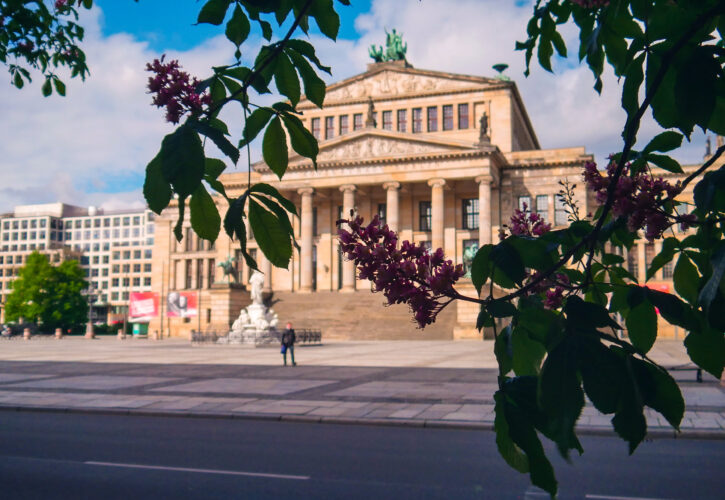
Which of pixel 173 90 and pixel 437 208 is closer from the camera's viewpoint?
pixel 173 90

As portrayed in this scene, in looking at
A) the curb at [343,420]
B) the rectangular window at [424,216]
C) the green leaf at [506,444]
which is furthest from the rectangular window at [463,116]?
the green leaf at [506,444]

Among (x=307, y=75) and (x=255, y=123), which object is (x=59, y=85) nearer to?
(x=307, y=75)

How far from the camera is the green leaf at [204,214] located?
6.09 ft

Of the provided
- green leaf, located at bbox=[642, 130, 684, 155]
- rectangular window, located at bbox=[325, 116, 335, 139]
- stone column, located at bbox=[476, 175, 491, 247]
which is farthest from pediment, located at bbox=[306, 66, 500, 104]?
green leaf, located at bbox=[642, 130, 684, 155]

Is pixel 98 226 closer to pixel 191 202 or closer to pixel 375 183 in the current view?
A: pixel 375 183

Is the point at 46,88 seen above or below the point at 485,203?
below

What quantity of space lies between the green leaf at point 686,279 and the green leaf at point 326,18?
1.42 meters

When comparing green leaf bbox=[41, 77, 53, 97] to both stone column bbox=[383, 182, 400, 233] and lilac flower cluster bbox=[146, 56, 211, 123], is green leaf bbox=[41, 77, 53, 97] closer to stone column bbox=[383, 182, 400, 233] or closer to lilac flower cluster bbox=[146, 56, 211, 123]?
lilac flower cluster bbox=[146, 56, 211, 123]

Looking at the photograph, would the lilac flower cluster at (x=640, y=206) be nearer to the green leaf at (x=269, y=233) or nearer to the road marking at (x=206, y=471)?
the green leaf at (x=269, y=233)

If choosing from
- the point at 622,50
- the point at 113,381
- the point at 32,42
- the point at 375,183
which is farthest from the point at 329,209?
the point at 622,50

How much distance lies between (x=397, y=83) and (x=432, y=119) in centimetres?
578

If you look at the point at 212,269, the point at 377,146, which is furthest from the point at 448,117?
the point at 212,269

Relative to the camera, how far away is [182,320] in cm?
7938

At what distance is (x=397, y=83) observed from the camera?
77000 mm
